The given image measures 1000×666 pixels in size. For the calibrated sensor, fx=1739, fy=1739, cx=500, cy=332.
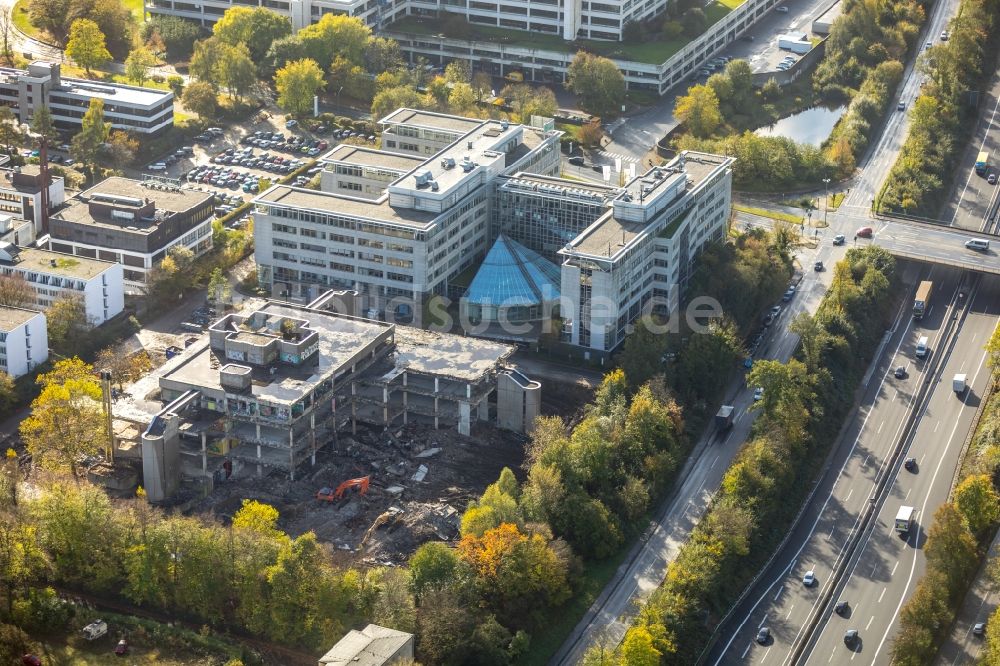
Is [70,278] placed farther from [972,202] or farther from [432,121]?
[972,202]

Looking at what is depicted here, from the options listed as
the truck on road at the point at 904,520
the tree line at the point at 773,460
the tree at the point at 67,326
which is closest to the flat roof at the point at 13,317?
the tree at the point at 67,326

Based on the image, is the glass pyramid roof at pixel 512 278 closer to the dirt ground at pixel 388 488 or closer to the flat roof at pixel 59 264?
the dirt ground at pixel 388 488

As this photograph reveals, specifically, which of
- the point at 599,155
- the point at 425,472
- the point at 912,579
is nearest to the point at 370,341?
the point at 425,472

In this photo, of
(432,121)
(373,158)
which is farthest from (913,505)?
(432,121)

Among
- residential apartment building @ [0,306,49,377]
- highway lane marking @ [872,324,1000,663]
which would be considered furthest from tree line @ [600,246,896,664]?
residential apartment building @ [0,306,49,377]

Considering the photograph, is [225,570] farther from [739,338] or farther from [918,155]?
[918,155]

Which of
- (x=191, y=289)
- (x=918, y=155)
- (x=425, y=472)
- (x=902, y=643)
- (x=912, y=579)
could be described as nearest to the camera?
(x=902, y=643)

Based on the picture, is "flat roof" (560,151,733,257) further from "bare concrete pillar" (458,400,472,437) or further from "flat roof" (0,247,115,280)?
"flat roof" (0,247,115,280)
